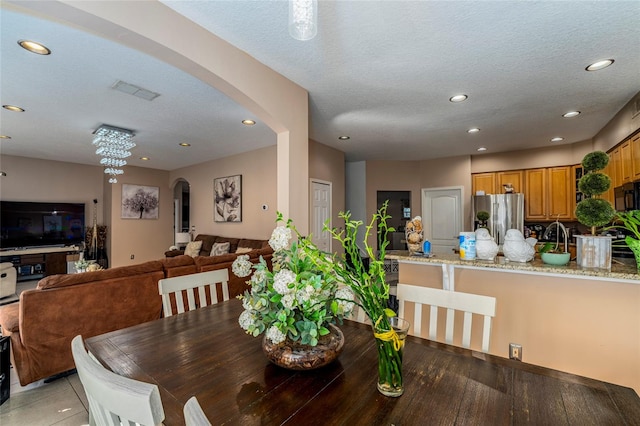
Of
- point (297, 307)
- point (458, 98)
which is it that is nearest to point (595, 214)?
point (458, 98)

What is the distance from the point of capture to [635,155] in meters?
2.95

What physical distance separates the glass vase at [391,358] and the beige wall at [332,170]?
3951 mm

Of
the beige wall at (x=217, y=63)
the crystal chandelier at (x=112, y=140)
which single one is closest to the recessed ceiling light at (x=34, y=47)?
the beige wall at (x=217, y=63)

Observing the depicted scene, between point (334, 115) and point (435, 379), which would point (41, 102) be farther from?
point (435, 379)

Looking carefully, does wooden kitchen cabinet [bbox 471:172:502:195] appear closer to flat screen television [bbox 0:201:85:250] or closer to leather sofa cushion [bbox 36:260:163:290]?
leather sofa cushion [bbox 36:260:163:290]

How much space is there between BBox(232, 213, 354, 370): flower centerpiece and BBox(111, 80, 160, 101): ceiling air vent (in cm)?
273

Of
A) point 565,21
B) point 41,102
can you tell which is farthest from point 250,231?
point 565,21

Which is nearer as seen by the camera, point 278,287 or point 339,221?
point 278,287

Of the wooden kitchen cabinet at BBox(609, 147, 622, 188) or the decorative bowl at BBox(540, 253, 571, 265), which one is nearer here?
the decorative bowl at BBox(540, 253, 571, 265)

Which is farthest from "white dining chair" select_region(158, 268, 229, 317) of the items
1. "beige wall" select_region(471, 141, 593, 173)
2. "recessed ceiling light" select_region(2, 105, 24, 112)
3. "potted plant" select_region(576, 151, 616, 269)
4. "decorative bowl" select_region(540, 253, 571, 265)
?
"beige wall" select_region(471, 141, 593, 173)

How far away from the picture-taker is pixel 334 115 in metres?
3.58

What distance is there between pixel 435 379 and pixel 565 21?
2.38 meters

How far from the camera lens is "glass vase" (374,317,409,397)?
88cm

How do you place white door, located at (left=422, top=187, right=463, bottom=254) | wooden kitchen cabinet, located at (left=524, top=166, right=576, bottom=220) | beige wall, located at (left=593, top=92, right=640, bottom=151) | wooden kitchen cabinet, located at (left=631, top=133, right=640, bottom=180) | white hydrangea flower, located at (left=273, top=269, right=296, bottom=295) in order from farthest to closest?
white door, located at (left=422, top=187, right=463, bottom=254), wooden kitchen cabinet, located at (left=524, top=166, right=576, bottom=220), beige wall, located at (left=593, top=92, right=640, bottom=151), wooden kitchen cabinet, located at (left=631, top=133, right=640, bottom=180), white hydrangea flower, located at (left=273, top=269, right=296, bottom=295)
